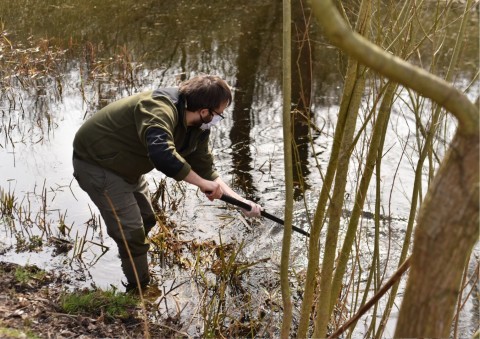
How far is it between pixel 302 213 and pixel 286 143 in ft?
12.1

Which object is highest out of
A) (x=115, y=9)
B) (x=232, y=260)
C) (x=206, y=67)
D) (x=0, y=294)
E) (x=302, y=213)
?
(x=115, y=9)

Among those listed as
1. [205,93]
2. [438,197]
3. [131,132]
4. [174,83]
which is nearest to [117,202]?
[131,132]

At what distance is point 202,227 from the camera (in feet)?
18.4

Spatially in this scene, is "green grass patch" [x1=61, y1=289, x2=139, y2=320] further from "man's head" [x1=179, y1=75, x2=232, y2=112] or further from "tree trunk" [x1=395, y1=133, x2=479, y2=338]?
"tree trunk" [x1=395, y1=133, x2=479, y2=338]

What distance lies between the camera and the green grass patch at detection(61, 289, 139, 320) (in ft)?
12.9

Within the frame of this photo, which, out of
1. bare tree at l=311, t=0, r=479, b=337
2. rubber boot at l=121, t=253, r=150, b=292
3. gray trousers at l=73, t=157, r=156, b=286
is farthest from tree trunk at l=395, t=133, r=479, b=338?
rubber boot at l=121, t=253, r=150, b=292

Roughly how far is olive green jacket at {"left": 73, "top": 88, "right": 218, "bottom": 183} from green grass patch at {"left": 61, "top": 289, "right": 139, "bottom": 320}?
0.81 m

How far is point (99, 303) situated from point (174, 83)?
5267 millimetres

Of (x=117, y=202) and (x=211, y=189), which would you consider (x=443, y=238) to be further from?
(x=117, y=202)

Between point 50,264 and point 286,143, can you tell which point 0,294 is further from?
point 286,143

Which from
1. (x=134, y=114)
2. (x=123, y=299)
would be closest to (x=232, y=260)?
(x=123, y=299)

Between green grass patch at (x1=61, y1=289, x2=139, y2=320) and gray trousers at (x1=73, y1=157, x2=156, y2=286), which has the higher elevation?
gray trousers at (x1=73, y1=157, x2=156, y2=286)

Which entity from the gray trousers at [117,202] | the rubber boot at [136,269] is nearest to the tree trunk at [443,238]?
the gray trousers at [117,202]

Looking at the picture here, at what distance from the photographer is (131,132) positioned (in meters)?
3.87
